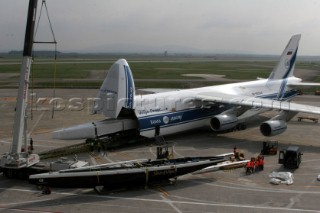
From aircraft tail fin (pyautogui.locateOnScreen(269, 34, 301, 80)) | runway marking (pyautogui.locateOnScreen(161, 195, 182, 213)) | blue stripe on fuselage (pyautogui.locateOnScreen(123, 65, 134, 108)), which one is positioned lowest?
runway marking (pyautogui.locateOnScreen(161, 195, 182, 213))

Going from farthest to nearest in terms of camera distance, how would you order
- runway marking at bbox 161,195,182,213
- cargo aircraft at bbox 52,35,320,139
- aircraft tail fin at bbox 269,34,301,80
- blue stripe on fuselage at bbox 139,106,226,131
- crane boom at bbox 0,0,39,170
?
aircraft tail fin at bbox 269,34,301,80 → blue stripe on fuselage at bbox 139,106,226,131 → cargo aircraft at bbox 52,35,320,139 → crane boom at bbox 0,0,39,170 → runway marking at bbox 161,195,182,213

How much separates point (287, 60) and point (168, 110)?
22.8 m

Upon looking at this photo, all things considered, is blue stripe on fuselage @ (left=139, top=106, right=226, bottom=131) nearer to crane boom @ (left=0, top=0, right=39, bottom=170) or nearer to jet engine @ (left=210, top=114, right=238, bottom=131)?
jet engine @ (left=210, top=114, right=238, bottom=131)

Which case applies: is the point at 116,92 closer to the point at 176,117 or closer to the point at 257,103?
the point at 176,117

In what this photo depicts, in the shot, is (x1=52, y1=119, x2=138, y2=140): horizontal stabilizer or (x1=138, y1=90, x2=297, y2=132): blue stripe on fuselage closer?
(x1=52, y1=119, x2=138, y2=140): horizontal stabilizer

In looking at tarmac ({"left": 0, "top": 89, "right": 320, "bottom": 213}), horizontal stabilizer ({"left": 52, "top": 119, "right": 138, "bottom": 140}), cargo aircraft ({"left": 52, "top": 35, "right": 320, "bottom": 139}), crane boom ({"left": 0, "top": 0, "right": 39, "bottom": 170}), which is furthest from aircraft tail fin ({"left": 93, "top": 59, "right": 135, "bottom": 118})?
crane boom ({"left": 0, "top": 0, "right": 39, "bottom": 170})

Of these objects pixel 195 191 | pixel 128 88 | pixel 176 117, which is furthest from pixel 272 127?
pixel 195 191

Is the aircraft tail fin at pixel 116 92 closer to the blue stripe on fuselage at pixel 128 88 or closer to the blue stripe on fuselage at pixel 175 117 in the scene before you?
the blue stripe on fuselage at pixel 128 88

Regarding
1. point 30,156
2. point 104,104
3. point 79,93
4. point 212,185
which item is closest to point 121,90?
point 104,104

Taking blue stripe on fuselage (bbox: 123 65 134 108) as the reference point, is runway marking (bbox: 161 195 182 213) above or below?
below

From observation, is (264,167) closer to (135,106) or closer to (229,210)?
(229,210)

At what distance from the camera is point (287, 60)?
51031mm

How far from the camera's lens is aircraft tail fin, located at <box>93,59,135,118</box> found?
1232 inches

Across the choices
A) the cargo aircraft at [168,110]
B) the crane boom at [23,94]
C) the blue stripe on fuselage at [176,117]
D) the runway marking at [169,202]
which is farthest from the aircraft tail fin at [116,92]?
the runway marking at [169,202]
